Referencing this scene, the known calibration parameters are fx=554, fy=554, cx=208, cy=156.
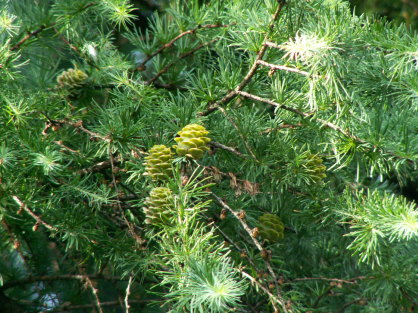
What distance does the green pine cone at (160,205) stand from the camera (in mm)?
695

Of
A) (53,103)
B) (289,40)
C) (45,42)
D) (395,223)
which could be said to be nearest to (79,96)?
(45,42)

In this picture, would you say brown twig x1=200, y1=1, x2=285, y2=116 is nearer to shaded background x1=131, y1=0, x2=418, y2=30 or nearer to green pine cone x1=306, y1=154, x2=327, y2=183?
green pine cone x1=306, y1=154, x2=327, y2=183

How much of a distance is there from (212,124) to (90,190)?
0.71 feet

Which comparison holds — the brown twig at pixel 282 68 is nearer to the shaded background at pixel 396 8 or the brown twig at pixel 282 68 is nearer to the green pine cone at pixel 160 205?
the green pine cone at pixel 160 205

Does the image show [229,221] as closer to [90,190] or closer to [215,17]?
[90,190]

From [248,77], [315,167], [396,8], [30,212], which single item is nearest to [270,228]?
[315,167]

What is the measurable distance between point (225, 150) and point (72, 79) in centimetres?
38

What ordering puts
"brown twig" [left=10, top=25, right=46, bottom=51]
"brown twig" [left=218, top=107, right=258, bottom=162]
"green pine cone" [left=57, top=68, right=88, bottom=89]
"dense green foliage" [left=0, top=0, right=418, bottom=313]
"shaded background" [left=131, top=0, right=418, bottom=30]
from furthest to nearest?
"shaded background" [left=131, top=0, right=418, bottom=30] → "green pine cone" [left=57, top=68, right=88, bottom=89] → "brown twig" [left=10, top=25, right=46, bottom=51] → "brown twig" [left=218, top=107, right=258, bottom=162] → "dense green foliage" [left=0, top=0, right=418, bottom=313]

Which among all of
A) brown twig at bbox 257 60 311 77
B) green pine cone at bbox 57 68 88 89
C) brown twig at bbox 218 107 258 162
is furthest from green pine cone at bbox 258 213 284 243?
green pine cone at bbox 57 68 88 89

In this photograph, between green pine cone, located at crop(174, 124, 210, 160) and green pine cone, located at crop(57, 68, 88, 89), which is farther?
green pine cone, located at crop(57, 68, 88, 89)

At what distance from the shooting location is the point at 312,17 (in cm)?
73

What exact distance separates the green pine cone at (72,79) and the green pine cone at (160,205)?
0.43 metres

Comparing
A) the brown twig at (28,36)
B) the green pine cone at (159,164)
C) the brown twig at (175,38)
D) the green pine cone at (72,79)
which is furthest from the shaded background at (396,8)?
the green pine cone at (159,164)

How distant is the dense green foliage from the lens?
682mm
